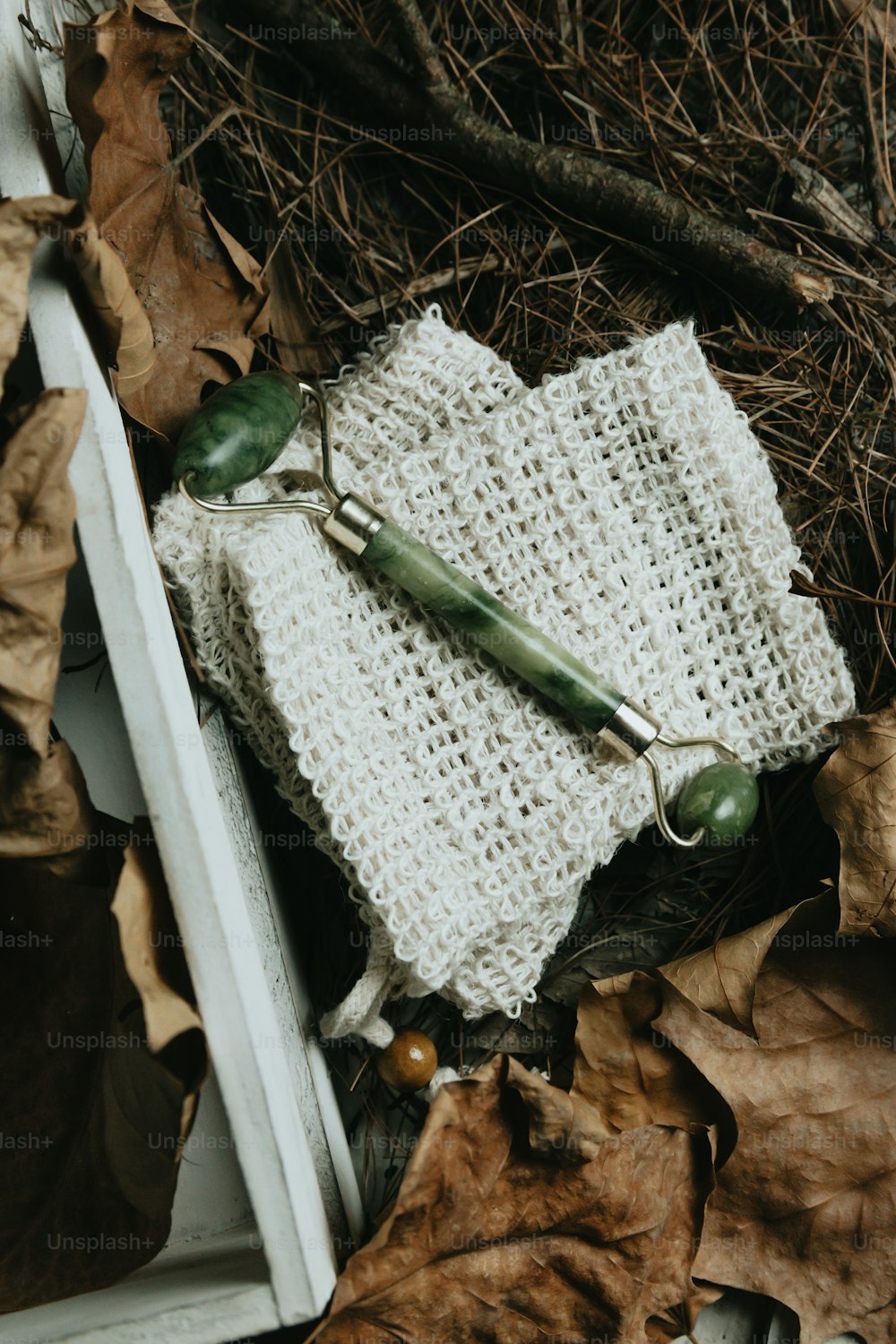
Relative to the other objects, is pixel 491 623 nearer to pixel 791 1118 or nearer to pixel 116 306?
pixel 116 306

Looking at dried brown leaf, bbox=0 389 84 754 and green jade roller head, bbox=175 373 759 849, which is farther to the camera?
green jade roller head, bbox=175 373 759 849

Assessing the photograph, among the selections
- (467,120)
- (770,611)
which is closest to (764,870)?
(770,611)

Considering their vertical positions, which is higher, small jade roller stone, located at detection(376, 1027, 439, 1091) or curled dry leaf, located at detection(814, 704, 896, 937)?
curled dry leaf, located at detection(814, 704, 896, 937)

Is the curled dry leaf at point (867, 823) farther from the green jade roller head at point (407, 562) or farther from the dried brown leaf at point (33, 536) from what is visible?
the dried brown leaf at point (33, 536)

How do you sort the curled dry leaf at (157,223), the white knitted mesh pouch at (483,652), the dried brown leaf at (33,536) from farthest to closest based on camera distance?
1. the white knitted mesh pouch at (483,652)
2. the curled dry leaf at (157,223)
3. the dried brown leaf at (33,536)

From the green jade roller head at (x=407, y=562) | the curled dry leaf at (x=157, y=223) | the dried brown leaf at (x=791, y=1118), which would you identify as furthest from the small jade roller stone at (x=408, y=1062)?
the curled dry leaf at (x=157, y=223)

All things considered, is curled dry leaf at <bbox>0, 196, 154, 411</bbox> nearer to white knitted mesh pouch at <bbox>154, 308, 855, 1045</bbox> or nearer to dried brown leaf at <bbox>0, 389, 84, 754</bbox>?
dried brown leaf at <bbox>0, 389, 84, 754</bbox>

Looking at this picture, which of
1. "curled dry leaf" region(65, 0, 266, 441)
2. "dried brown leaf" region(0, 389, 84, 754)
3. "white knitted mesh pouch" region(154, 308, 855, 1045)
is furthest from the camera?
"white knitted mesh pouch" region(154, 308, 855, 1045)

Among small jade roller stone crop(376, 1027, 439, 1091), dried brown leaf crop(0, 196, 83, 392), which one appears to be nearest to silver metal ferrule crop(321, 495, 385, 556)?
dried brown leaf crop(0, 196, 83, 392)

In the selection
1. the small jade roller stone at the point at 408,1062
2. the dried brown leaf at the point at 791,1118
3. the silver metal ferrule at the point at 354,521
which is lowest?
the dried brown leaf at the point at 791,1118
